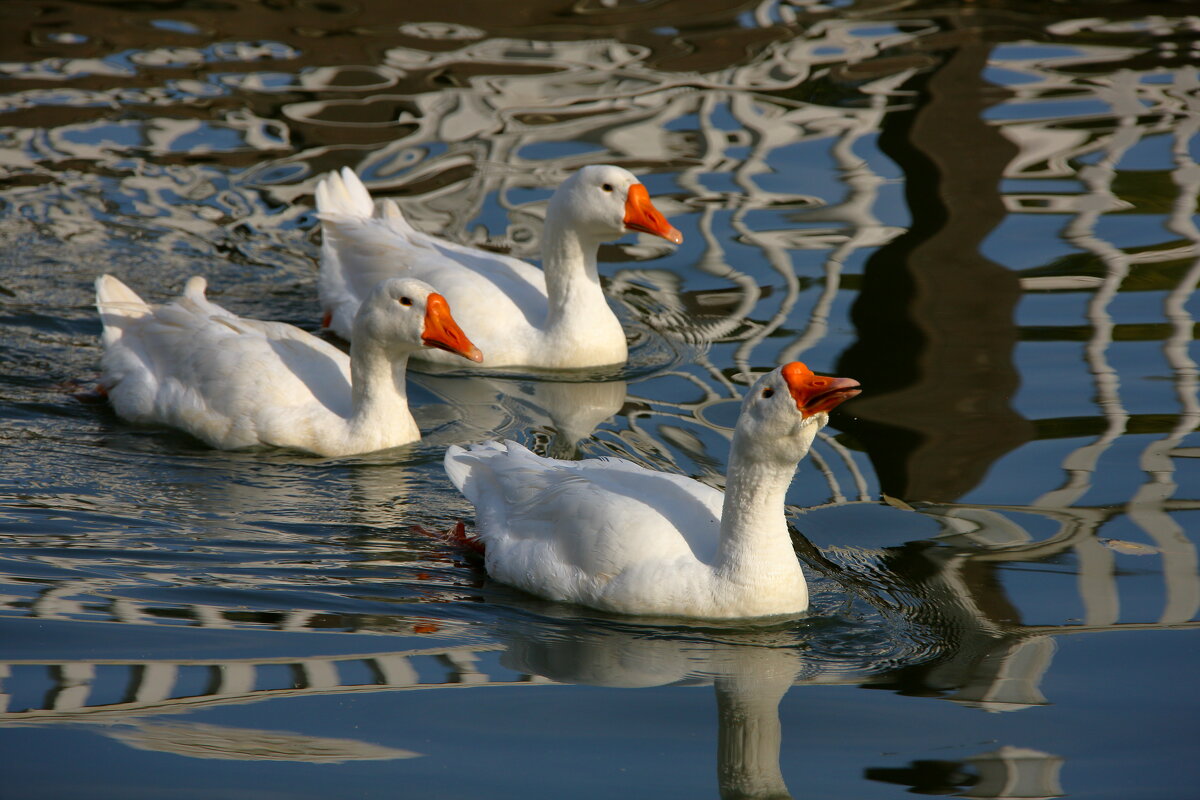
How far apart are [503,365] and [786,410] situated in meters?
3.72

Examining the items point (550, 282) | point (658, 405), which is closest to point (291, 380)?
point (550, 282)

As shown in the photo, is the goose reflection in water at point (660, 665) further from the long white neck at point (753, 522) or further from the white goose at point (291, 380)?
the white goose at point (291, 380)

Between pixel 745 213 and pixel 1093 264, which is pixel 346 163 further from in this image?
pixel 1093 264

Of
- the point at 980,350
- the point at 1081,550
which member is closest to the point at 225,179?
the point at 980,350

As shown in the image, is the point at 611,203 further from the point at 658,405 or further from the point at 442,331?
the point at 442,331

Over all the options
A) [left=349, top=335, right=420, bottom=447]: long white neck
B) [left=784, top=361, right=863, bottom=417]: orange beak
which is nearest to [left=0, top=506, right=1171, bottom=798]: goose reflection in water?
[left=784, top=361, right=863, bottom=417]: orange beak

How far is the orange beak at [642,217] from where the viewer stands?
28.9 feet

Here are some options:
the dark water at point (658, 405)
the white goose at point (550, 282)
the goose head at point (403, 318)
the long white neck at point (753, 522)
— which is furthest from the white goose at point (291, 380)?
the long white neck at point (753, 522)

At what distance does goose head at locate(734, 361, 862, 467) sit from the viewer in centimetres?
527

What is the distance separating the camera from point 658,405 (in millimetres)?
8359

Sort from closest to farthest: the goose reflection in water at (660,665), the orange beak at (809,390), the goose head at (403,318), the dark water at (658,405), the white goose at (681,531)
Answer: the goose reflection in water at (660,665), the dark water at (658,405), the orange beak at (809,390), the white goose at (681,531), the goose head at (403,318)

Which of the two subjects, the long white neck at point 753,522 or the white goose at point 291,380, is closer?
the long white neck at point 753,522

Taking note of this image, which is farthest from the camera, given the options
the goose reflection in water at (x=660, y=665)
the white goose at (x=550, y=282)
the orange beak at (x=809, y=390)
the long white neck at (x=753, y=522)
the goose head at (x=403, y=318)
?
the white goose at (x=550, y=282)

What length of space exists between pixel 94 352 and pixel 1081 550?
593 centimetres
